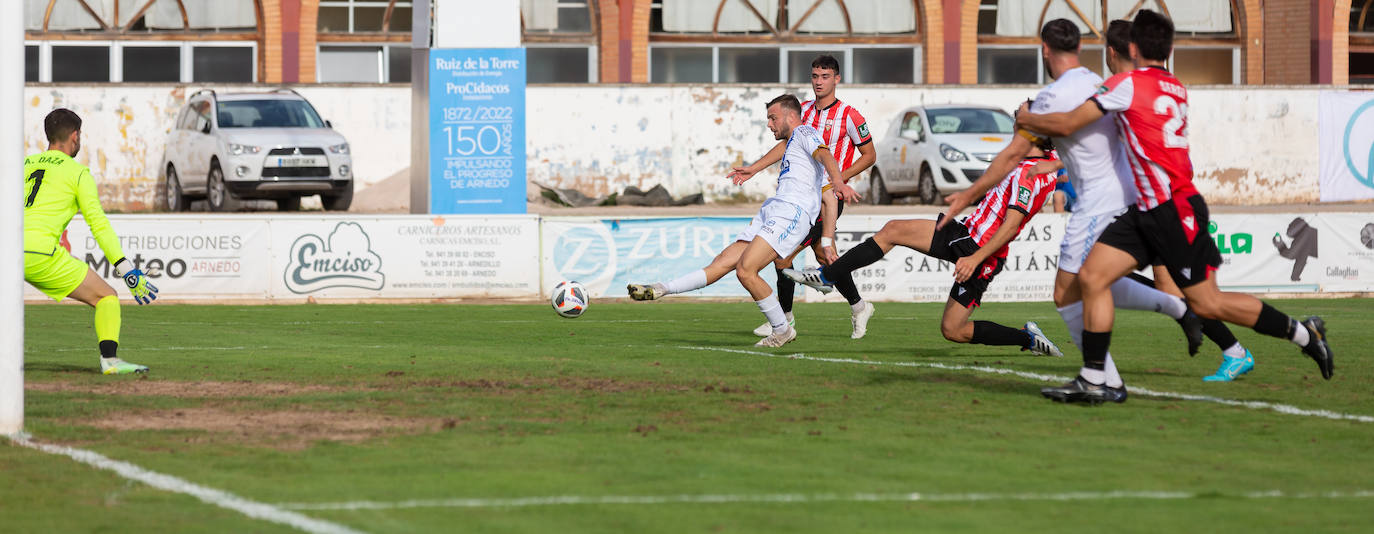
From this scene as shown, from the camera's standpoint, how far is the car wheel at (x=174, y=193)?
94.7 ft

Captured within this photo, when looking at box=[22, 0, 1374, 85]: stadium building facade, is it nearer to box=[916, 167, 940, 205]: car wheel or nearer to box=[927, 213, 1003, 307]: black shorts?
box=[916, 167, 940, 205]: car wheel

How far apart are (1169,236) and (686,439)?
2684 millimetres

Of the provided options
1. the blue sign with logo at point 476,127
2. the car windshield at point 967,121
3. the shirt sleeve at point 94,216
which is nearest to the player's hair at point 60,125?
the shirt sleeve at point 94,216

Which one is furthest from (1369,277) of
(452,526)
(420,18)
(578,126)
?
(452,526)

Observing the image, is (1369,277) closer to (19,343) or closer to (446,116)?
(446,116)

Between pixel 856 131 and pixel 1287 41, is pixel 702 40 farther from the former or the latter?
pixel 856 131

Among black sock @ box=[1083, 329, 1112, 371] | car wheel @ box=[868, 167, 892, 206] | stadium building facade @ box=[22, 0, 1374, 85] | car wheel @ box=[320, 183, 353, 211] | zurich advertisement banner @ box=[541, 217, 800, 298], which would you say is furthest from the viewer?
stadium building facade @ box=[22, 0, 1374, 85]

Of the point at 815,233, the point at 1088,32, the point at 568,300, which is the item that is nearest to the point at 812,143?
the point at 815,233

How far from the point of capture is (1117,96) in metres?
8.03

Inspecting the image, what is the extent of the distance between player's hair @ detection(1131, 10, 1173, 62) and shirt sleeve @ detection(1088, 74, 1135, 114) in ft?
0.59

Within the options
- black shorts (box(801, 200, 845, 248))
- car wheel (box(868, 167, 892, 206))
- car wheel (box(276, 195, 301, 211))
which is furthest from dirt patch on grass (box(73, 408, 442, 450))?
car wheel (box(868, 167, 892, 206))

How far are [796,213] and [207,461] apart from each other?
6138mm

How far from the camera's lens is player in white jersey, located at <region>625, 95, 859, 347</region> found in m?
11.8

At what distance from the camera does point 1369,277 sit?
2055cm
